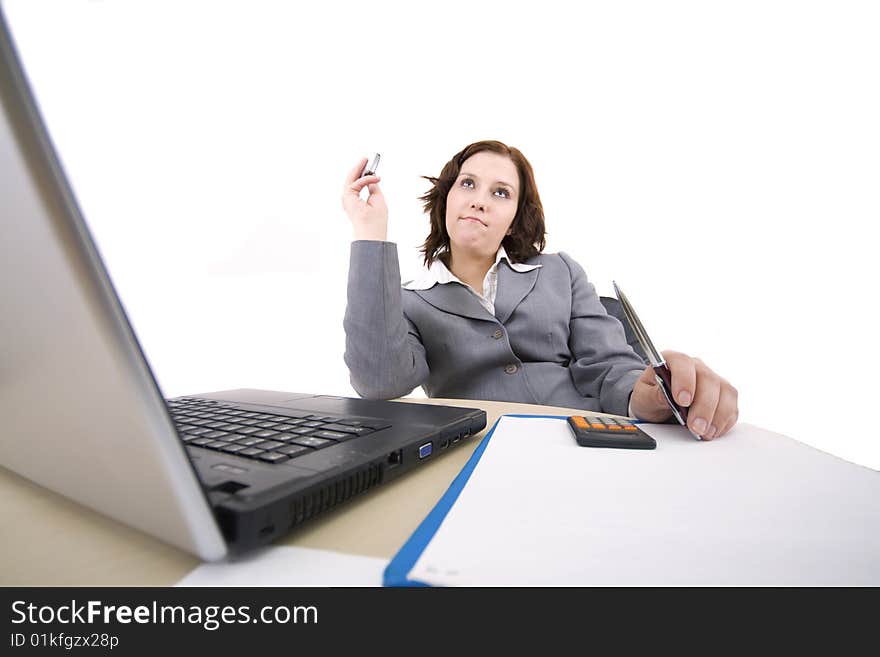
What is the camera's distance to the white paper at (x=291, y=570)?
7.2 inches

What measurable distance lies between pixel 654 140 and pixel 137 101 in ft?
6.09

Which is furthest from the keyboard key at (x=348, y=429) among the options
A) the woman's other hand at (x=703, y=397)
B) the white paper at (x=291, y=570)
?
the woman's other hand at (x=703, y=397)

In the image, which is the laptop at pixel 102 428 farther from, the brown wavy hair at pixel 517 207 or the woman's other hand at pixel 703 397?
the brown wavy hair at pixel 517 207

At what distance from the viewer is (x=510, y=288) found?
0.95 meters

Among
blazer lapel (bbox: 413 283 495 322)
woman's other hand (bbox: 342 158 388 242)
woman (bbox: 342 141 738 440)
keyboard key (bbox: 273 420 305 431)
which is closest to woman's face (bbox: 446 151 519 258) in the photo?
woman (bbox: 342 141 738 440)

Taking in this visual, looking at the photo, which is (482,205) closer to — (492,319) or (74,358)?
(492,319)

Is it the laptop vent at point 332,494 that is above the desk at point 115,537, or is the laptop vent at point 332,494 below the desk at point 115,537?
above

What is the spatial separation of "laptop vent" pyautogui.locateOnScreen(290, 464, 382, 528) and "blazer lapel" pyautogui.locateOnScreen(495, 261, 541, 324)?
0.68 metres

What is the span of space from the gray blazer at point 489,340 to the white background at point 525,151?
0.72 m

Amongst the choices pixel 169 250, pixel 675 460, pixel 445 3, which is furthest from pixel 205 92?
pixel 675 460

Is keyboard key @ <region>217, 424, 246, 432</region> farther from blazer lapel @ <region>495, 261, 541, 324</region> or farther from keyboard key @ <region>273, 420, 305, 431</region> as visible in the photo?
blazer lapel @ <region>495, 261, 541, 324</region>

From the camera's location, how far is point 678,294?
150 cm

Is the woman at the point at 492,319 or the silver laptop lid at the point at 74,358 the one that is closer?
the silver laptop lid at the point at 74,358

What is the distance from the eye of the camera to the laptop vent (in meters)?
0.21
